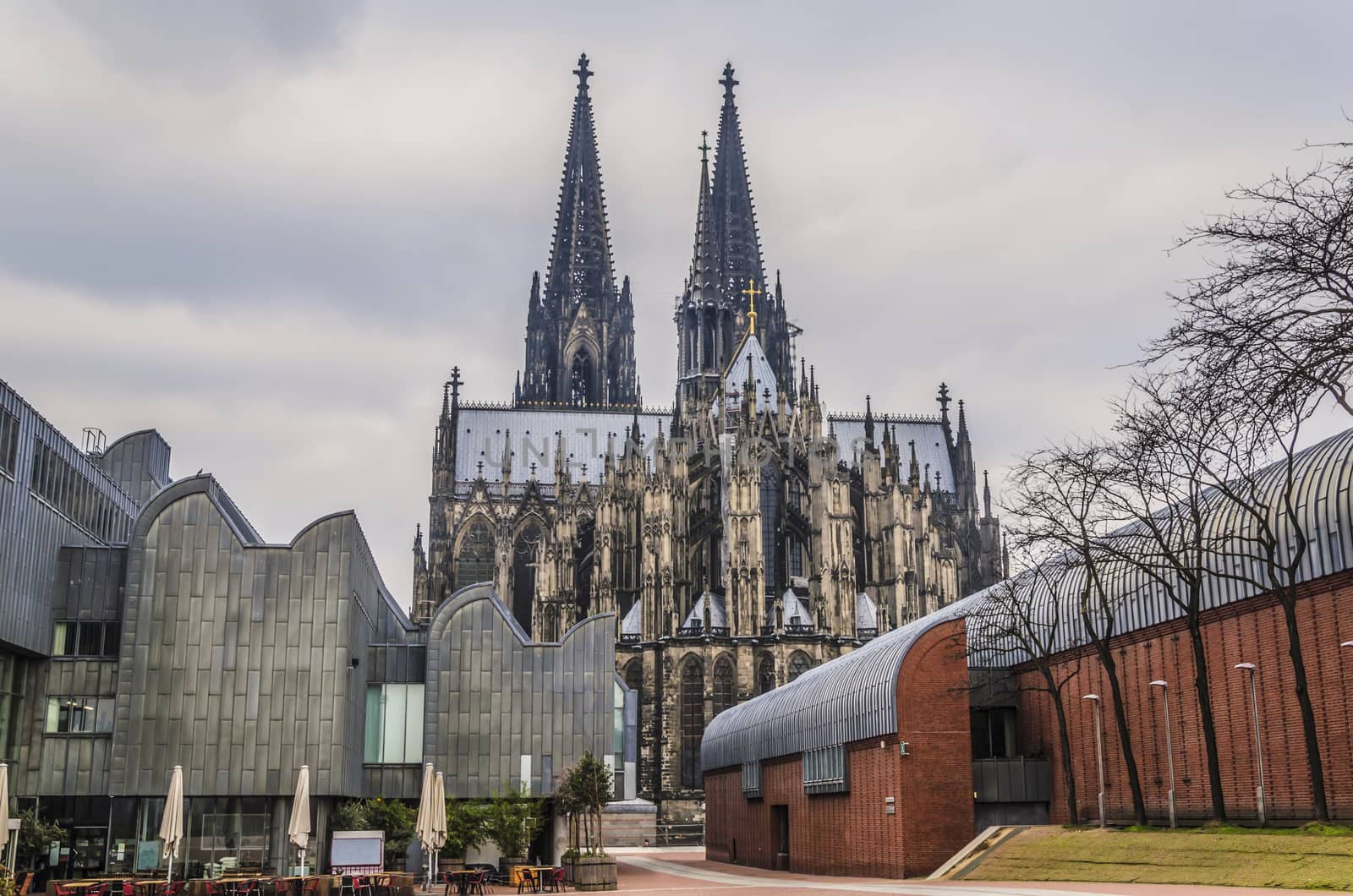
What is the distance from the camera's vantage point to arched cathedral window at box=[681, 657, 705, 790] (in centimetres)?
7919

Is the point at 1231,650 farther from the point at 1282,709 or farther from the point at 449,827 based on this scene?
the point at 449,827

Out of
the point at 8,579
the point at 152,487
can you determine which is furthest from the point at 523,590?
the point at 8,579

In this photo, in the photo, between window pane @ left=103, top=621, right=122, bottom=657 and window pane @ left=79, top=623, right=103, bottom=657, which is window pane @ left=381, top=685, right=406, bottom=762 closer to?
window pane @ left=103, top=621, right=122, bottom=657

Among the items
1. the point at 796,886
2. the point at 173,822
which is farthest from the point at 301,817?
the point at 796,886

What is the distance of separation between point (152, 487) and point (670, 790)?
36.3 m

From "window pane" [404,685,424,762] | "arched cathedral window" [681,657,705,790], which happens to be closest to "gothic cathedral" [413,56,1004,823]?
"arched cathedral window" [681,657,705,790]

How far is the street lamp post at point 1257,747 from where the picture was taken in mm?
31581

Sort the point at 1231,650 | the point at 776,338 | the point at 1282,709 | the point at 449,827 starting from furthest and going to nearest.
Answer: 1. the point at 776,338
2. the point at 449,827
3. the point at 1231,650
4. the point at 1282,709

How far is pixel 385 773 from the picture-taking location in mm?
43562

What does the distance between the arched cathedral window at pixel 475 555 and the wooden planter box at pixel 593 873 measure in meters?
68.9

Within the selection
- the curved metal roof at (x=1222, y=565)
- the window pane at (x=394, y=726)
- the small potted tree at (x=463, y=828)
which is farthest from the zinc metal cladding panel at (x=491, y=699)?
the curved metal roof at (x=1222, y=565)

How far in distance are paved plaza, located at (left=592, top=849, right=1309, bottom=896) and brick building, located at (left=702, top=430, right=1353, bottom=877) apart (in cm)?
193

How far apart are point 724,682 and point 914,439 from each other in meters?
42.7

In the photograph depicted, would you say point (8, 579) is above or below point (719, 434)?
below
